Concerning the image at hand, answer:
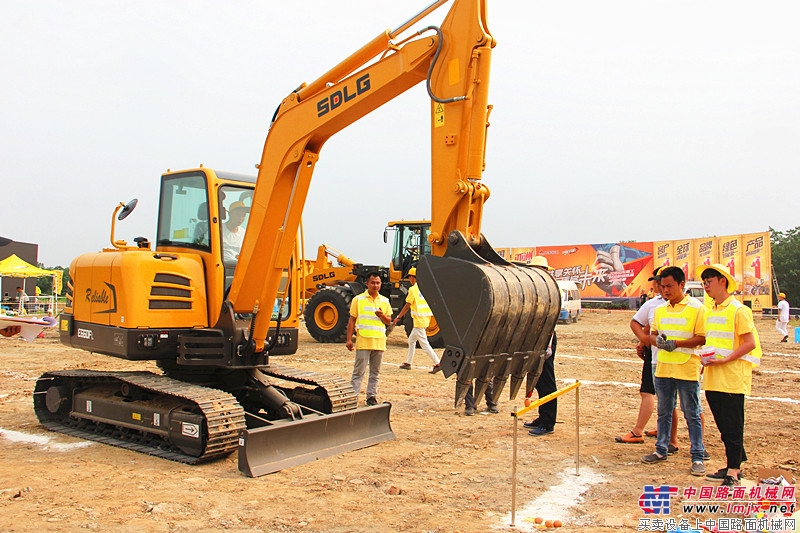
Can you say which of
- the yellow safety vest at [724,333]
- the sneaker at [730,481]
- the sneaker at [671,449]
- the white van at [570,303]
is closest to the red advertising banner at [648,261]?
the white van at [570,303]

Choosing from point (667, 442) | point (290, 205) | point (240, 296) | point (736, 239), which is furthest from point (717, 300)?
point (736, 239)

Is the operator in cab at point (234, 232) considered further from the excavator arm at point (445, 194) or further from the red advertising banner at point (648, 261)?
the red advertising banner at point (648, 261)

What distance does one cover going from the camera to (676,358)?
6.31m

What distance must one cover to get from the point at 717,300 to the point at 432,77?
3205 millimetres

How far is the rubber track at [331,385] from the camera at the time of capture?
292 inches

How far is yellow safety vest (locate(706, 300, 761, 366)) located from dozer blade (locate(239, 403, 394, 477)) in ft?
11.1

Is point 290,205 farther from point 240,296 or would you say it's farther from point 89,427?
point 89,427

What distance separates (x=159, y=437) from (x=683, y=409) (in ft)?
17.3

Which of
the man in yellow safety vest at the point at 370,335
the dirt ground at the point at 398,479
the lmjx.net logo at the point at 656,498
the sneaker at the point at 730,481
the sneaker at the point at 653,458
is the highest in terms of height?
the man in yellow safety vest at the point at 370,335

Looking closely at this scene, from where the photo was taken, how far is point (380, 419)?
24.0 ft

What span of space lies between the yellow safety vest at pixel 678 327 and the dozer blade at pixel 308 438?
297cm

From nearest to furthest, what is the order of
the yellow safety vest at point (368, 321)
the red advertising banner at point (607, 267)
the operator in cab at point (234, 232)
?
the operator in cab at point (234, 232)
the yellow safety vest at point (368, 321)
the red advertising banner at point (607, 267)

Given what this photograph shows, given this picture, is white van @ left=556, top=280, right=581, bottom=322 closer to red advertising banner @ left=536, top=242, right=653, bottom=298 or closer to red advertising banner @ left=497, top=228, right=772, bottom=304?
red advertising banner @ left=497, top=228, right=772, bottom=304

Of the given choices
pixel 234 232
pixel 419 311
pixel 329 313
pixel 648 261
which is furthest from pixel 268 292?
pixel 648 261
